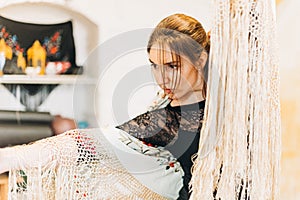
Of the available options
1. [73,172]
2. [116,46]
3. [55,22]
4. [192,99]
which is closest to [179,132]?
[192,99]

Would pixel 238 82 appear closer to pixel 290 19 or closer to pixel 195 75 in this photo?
pixel 195 75

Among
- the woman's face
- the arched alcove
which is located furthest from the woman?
the arched alcove

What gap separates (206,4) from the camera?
68.2 inches

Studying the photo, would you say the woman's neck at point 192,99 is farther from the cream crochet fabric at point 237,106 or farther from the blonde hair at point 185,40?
the cream crochet fabric at point 237,106

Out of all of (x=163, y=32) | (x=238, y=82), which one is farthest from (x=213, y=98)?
(x=163, y=32)

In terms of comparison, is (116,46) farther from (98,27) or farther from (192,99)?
(192,99)

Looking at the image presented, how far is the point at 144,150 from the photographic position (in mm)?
1303

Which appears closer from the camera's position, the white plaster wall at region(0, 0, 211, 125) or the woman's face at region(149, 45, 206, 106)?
the woman's face at region(149, 45, 206, 106)

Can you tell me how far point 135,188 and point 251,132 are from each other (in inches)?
14.1

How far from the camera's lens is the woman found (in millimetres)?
1230

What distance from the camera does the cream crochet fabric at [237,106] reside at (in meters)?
1.12

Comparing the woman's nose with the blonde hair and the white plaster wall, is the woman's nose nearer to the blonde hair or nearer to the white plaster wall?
the blonde hair

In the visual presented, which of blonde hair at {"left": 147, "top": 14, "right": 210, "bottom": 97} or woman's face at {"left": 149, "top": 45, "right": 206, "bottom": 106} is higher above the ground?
blonde hair at {"left": 147, "top": 14, "right": 210, "bottom": 97}

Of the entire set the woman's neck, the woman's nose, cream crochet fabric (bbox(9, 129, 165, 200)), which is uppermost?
the woman's nose
